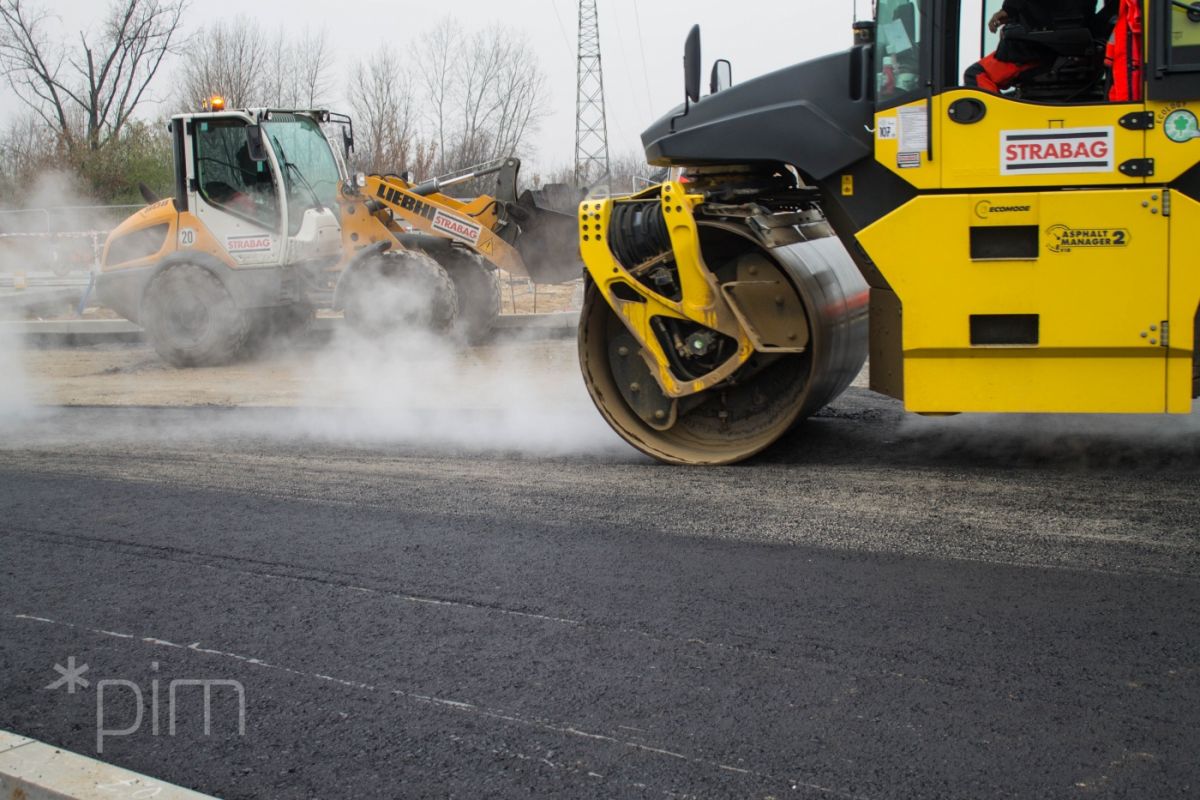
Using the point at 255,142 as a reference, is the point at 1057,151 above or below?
below

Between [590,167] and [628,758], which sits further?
[590,167]

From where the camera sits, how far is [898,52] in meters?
5.68

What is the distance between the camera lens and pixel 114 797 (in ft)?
9.91

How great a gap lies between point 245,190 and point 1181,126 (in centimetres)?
991

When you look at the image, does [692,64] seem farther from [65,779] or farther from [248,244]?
[248,244]

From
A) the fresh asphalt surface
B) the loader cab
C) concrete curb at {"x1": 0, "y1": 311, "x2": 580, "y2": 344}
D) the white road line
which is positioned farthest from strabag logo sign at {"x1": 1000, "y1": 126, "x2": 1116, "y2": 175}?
the loader cab

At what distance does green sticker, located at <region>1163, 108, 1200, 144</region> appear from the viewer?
5195 mm

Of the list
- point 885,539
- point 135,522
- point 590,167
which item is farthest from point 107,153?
point 885,539

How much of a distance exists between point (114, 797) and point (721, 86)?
15.4 feet

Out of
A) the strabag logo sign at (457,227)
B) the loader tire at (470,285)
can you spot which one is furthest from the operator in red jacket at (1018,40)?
the loader tire at (470,285)

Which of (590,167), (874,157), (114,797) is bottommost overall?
(114,797)

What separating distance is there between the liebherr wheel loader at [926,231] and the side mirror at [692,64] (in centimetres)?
2

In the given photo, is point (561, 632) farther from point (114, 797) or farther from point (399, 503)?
point (399, 503)

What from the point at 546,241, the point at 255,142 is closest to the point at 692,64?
the point at 546,241
